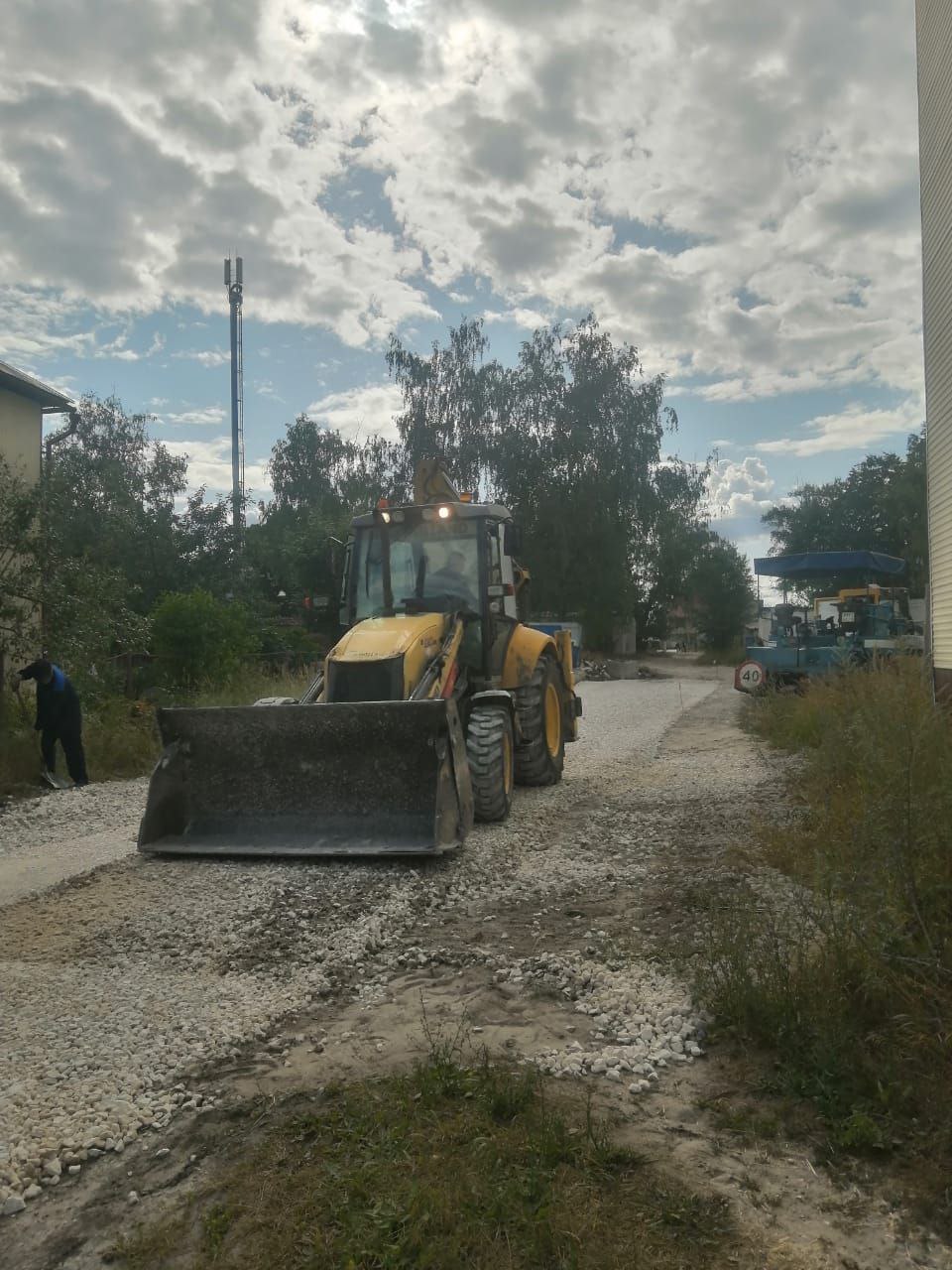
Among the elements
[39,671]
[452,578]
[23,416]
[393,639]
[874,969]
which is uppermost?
[23,416]

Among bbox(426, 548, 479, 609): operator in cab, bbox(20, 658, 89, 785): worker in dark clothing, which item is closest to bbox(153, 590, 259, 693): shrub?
bbox(20, 658, 89, 785): worker in dark clothing

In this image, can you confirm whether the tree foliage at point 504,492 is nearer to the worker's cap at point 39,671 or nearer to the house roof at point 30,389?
the house roof at point 30,389

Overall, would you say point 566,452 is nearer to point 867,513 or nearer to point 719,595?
point 719,595

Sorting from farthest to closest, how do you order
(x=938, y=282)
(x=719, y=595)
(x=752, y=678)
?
1. (x=719, y=595)
2. (x=752, y=678)
3. (x=938, y=282)

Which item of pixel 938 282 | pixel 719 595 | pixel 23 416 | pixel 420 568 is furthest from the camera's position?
pixel 719 595

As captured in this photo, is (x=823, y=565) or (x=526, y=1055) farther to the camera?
(x=823, y=565)

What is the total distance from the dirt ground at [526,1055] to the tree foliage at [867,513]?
130ft

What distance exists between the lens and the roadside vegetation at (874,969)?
9.71ft

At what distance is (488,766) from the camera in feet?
24.1

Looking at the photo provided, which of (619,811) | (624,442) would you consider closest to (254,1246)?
(619,811)

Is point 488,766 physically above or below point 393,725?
below

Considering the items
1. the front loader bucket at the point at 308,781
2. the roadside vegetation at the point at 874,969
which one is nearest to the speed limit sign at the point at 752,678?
the front loader bucket at the point at 308,781

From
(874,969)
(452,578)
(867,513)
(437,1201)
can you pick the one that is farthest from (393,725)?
(867,513)

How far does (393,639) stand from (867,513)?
4506 centimetres
